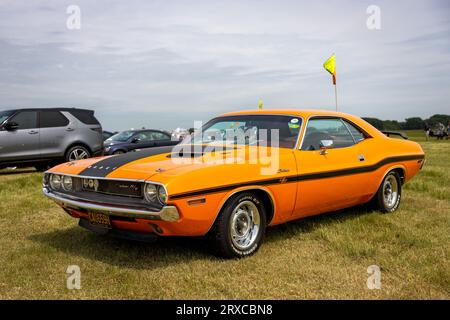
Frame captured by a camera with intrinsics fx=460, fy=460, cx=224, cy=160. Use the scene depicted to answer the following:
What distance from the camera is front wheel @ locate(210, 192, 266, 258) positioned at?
3.96 m

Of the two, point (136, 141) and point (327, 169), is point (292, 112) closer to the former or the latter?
point (327, 169)

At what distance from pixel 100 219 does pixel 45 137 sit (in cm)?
712

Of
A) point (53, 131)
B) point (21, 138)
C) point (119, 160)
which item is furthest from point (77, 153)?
point (119, 160)

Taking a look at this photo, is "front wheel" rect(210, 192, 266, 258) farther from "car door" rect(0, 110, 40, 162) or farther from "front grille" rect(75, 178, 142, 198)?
"car door" rect(0, 110, 40, 162)

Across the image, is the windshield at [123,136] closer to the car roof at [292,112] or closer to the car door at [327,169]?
the car roof at [292,112]

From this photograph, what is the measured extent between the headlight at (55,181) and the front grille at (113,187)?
401mm

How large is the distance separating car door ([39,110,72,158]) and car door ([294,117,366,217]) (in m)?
7.20

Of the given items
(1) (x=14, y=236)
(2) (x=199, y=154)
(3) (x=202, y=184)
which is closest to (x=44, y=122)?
(1) (x=14, y=236)

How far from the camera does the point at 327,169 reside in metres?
4.88

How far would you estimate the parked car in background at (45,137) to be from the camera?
10.2 meters

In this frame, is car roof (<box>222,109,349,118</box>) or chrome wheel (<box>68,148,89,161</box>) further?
chrome wheel (<box>68,148,89,161</box>)

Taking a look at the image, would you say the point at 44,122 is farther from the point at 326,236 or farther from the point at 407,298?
the point at 407,298

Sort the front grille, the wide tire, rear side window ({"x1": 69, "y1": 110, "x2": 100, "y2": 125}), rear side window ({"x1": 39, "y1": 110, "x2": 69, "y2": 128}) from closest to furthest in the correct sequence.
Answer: the front grille, the wide tire, rear side window ({"x1": 39, "y1": 110, "x2": 69, "y2": 128}), rear side window ({"x1": 69, "y1": 110, "x2": 100, "y2": 125})

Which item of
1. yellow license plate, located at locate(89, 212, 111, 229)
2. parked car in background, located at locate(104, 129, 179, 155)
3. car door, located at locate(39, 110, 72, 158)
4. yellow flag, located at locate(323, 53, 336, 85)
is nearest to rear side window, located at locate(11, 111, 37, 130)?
car door, located at locate(39, 110, 72, 158)
